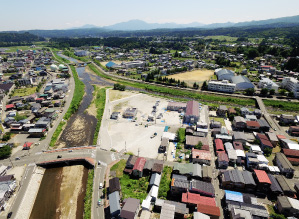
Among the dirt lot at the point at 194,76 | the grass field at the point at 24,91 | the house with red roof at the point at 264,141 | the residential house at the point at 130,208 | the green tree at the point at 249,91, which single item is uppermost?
the residential house at the point at 130,208

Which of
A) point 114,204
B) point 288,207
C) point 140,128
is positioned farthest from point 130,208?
point 140,128

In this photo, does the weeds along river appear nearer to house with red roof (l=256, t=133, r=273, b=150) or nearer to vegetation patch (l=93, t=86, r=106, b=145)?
vegetation patch (l=93, t=86, r=106, b=145)

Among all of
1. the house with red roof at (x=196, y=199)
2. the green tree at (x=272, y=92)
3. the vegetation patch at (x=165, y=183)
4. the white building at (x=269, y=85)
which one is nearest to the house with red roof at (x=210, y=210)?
the house with red roof at (x=196, y=199)

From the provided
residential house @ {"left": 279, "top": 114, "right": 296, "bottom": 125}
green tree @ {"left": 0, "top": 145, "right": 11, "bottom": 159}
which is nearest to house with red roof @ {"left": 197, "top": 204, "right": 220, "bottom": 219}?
residential house @ {"left": 279, "top": 114, "right": 296, "bottom": 125}

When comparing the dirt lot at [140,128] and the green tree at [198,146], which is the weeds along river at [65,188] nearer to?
the dirt lot at [140,128]

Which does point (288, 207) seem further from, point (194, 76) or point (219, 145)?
point (194, 76)

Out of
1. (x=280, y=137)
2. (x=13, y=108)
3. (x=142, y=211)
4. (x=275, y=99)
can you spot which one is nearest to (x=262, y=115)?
(x=280, y=137)

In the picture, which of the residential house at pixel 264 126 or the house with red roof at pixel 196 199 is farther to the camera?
the residential house at pixel 264 126
